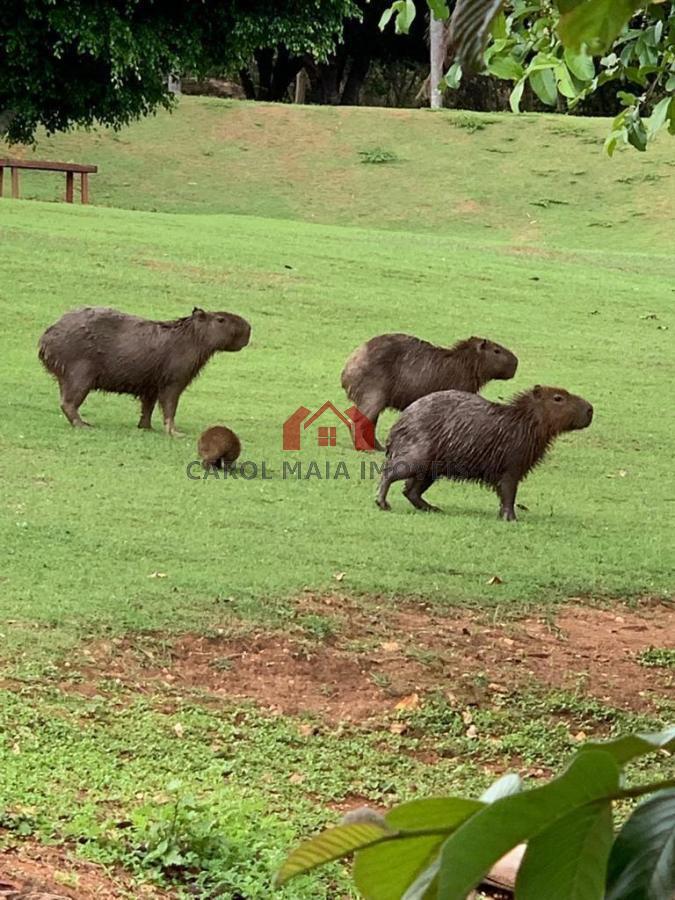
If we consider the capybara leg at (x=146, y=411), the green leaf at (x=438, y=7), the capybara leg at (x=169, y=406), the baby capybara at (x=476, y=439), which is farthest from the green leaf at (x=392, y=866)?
the capybara leg at (x=146, y=411)

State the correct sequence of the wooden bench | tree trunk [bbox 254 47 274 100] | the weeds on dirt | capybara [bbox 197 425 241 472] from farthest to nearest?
1. tree trunk [bbox 254 47 274 100]
2. the weeds on dirt
3. the wooden bench
4. capybara [bbox 197 425 241 472]

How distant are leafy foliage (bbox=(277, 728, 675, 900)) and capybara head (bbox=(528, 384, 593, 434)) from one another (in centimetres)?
722

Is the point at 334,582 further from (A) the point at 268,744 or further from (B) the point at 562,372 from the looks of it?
(B) the point at 562,372

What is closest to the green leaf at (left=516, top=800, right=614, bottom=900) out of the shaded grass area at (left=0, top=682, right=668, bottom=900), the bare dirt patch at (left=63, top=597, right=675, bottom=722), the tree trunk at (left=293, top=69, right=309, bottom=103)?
the shaded grass area at (left=0, top=682, right=668, bottom=900)

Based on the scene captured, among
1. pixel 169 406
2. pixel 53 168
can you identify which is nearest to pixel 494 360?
pixel 169 406

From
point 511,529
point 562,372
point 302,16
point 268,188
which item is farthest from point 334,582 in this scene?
point 268,188

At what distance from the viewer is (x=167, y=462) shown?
818 cm

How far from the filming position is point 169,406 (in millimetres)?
9023

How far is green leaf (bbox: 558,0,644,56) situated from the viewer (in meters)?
0.48

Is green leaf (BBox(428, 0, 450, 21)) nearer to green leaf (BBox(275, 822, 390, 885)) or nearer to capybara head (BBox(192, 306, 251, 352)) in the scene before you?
green leaf (BBox(275, 822, 390, 885))

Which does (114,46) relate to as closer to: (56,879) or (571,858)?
(56,879)

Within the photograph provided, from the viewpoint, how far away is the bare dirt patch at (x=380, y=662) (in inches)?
189

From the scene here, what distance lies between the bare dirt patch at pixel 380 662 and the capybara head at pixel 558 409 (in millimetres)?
1963

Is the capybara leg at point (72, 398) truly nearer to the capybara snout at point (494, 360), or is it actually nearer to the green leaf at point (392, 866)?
the capybara snout at point (494, 360)
